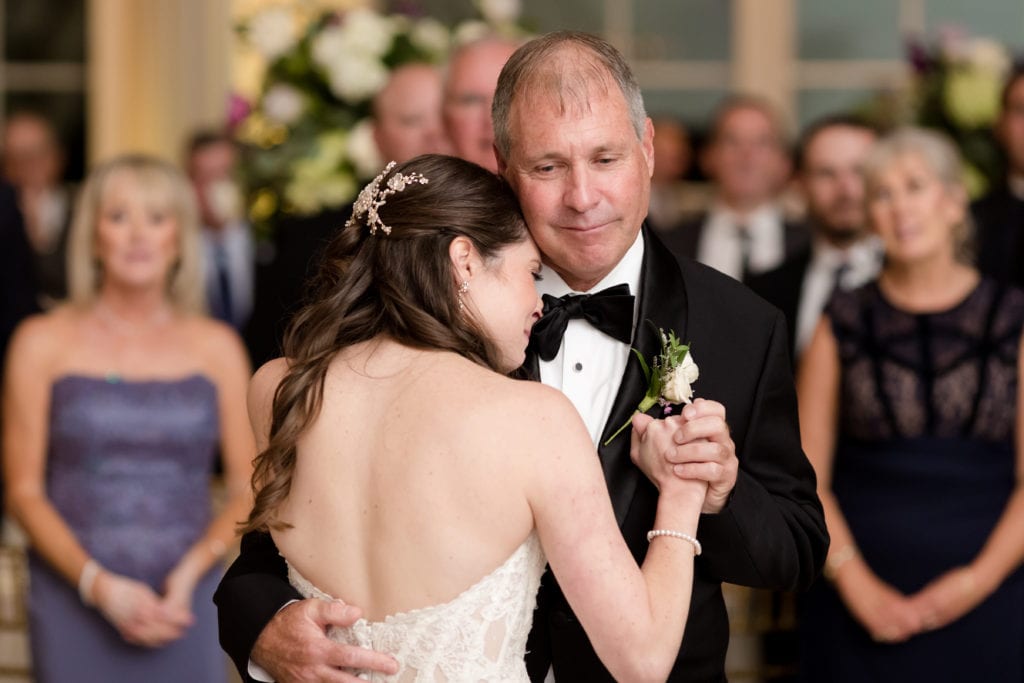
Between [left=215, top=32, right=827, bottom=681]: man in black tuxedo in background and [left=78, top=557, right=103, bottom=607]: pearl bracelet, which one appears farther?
[left=78, top=557, right=103, bottom=607]: pearl bracelet

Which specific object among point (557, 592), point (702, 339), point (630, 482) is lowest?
point (557, 592)

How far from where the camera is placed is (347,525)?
2.46m

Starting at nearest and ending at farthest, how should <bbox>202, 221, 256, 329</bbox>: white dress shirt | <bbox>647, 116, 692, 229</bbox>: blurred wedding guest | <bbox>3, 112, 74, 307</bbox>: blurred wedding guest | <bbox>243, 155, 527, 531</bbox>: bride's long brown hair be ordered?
<bbox>243, 155, 527, 531</bbox>: bride's long brown hair, <bbox>202, 221, 256, 329</bbox>: white dress shirt, <bbox>647, 116, 692, 229</bbox>: blurred wedding guest, <bbox>3, 112, 74, 307</bbox>: blurred wedding guest

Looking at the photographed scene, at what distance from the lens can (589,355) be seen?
2883 mm

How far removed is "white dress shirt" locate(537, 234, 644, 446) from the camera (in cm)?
285

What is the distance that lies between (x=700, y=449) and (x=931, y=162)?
235 centimetres

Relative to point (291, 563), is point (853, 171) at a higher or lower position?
higher

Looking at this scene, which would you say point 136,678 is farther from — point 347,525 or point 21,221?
point 347,525

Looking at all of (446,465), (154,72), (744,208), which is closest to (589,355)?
(446,465)

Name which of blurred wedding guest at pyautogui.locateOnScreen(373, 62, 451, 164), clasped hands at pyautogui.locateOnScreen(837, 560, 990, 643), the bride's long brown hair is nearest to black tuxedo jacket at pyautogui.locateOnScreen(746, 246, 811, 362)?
clasped hands at pyautogui.locateOnScreen(837, 560, 990, 643)

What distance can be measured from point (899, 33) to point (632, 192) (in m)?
6.51

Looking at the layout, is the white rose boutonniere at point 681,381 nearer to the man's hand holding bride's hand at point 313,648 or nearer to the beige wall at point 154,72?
the man's hand holding bride's hand at point 313,648

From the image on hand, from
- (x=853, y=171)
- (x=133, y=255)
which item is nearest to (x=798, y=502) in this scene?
(x=133, y=255)

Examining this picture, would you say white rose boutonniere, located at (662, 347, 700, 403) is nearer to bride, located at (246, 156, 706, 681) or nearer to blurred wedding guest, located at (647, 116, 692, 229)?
bride, located at (246, 156, 706, 681)
